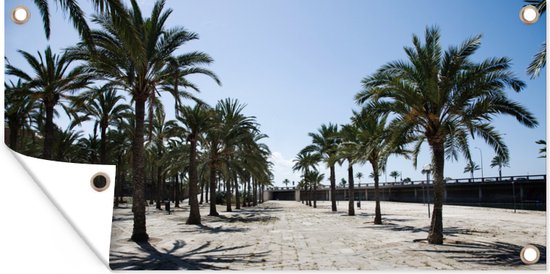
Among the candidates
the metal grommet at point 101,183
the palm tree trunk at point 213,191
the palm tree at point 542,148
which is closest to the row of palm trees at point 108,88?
the metal grommet at point 101,183

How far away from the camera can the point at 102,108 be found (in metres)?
5.92

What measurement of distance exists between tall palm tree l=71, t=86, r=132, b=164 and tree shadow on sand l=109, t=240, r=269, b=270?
190 cm

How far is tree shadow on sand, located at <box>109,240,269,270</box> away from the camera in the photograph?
4.18m

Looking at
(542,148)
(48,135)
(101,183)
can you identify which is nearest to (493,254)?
(542,148)

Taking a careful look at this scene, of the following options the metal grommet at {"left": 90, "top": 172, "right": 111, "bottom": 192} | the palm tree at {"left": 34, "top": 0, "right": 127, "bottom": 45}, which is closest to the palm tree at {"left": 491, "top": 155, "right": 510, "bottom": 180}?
the metal grommet at {"left": 90, "top": 172, "right": 111, "bottom": 192}

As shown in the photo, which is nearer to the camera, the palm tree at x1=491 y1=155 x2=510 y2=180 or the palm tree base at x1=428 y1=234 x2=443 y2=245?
the palm tree at x1=491 y1=155 x2=510 y2=180

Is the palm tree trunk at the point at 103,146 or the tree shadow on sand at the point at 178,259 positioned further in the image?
the palm tree trunk at the point at 103,146

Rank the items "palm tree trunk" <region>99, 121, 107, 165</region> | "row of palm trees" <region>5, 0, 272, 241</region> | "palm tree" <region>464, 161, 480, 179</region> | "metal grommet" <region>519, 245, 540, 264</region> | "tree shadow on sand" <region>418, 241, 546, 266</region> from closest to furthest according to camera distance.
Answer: "metal grommet" <region>519, 245, 540, 264</region> → "tree shadow on sand" <region>418, 241, 546, 266</region> → "row of palm trees" <region>5, 0, 272, 241</region> → "palm tree" <region>464, 161, 480, 179</region> → "palm tree trunk" <region>99, 121, 107, 165</region>

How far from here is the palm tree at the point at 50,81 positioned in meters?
4.52

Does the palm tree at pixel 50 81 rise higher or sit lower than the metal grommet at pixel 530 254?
higher

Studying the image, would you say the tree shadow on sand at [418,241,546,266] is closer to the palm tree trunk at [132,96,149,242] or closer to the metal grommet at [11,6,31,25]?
the metal grommet at [11,6,31,25]

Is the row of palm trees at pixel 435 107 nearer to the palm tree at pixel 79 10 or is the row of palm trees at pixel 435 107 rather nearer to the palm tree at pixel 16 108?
the palm tree at pixel 79 10

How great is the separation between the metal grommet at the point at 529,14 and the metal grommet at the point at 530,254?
2313 mm

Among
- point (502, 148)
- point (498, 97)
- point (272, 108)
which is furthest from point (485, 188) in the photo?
point (272, 108)
